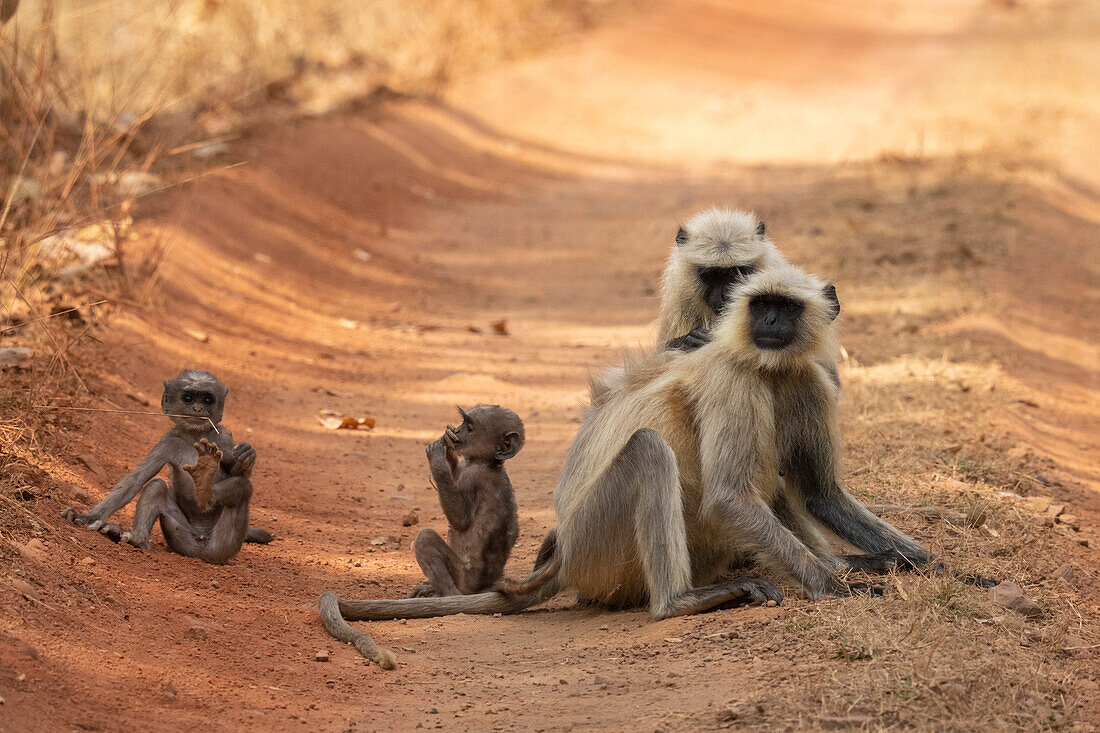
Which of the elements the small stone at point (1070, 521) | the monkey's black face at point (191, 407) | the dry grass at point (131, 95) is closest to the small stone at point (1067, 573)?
the small stone at point (1070, 521)

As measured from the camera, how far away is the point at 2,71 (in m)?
7.30

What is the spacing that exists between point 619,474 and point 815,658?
3.47ft

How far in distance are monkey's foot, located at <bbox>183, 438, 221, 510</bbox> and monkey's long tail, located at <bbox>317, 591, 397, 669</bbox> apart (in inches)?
25.1

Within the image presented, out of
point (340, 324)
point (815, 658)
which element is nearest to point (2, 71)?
point (340, 324)

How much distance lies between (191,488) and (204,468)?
0.20m

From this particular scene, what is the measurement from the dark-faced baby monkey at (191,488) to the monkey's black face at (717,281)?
2342mm

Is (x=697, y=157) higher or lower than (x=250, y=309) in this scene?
higher

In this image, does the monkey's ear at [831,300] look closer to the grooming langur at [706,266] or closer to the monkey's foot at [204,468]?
the grooming langur at [706,266]

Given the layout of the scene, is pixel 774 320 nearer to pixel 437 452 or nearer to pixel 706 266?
pixel 706 266

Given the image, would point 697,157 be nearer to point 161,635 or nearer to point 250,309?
point 250,309

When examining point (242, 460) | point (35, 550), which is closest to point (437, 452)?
point (242, 460)

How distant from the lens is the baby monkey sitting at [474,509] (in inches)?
191

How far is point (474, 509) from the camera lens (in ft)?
16.0

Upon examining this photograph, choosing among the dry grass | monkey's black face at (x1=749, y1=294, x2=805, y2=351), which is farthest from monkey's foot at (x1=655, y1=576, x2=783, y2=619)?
the dry grass
